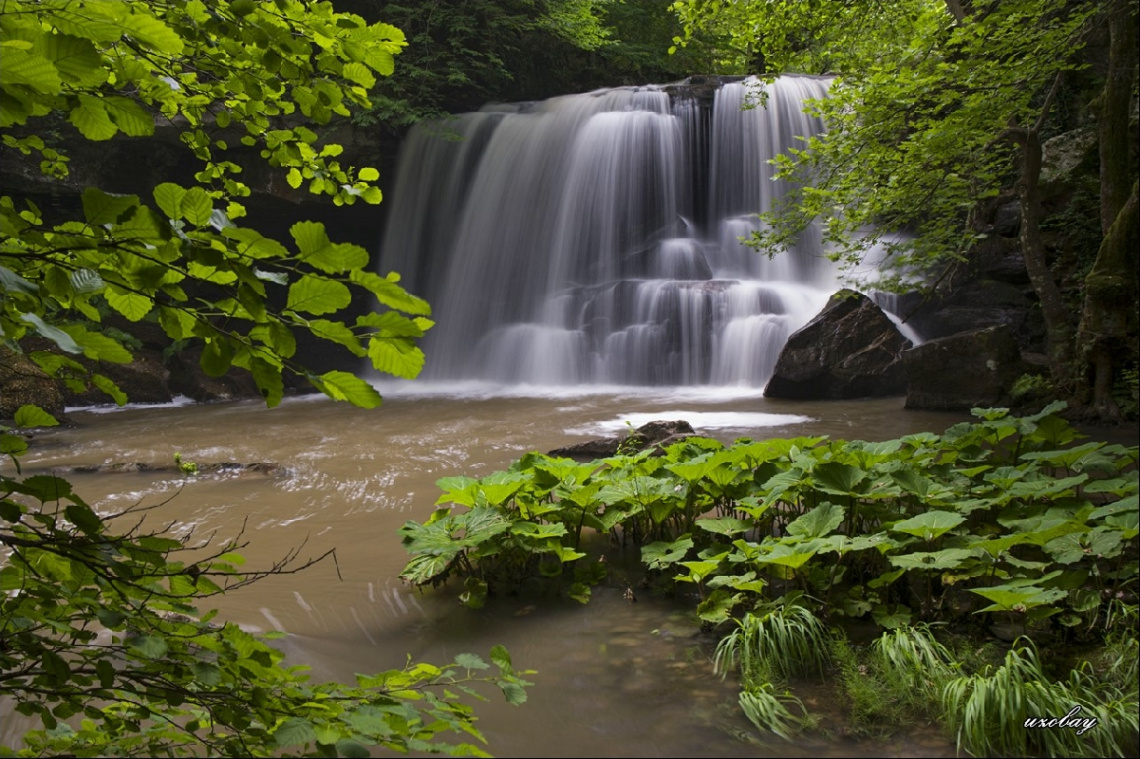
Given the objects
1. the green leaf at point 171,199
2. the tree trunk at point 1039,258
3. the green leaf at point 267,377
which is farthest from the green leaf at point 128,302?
the tree trunk at point 1039,258

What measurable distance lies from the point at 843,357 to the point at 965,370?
88.8 inches

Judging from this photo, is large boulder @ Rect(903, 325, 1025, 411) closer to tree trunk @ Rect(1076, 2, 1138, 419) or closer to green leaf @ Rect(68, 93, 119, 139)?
tree trunk @ Rect(1076, 2, 1138, 419)

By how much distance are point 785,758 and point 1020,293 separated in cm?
1010

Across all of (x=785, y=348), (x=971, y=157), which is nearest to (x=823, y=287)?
(x=785, y=348)

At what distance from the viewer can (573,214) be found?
17062 millimetres

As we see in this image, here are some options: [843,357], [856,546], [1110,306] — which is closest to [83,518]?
[856,546]

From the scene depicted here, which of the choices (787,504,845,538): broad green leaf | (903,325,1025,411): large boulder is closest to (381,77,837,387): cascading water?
(903,325,1025,411): large boulder

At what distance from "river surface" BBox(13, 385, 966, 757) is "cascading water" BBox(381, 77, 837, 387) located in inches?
168

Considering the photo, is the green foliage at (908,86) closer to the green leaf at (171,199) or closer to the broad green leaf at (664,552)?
the broad green leaf at (664,552)

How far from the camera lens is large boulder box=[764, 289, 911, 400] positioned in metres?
10.6

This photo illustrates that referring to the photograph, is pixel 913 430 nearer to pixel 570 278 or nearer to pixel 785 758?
pixel 785 758

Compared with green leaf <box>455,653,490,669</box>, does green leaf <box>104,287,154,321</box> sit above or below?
above

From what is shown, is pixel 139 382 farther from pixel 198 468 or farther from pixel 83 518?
pixel 83 518

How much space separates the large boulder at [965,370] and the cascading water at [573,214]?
6417mm
